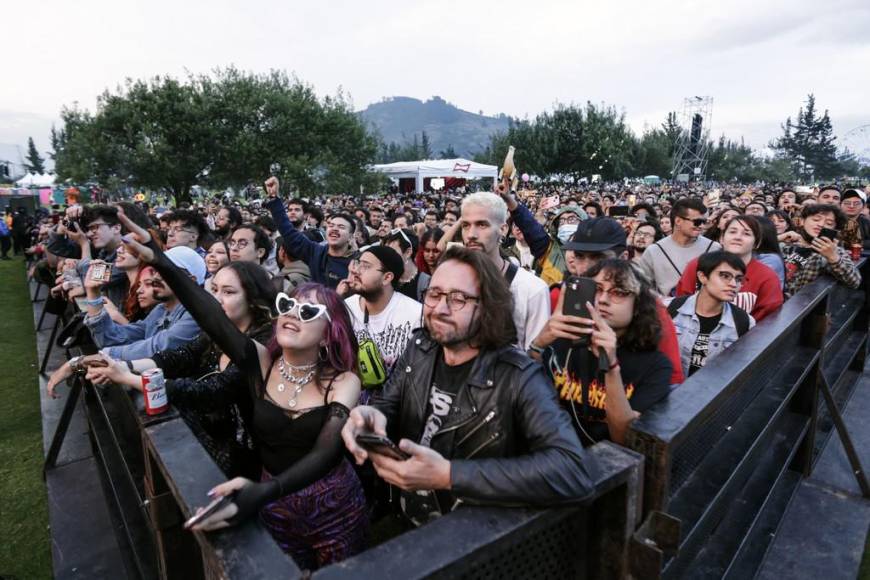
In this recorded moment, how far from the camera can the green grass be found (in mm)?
3490

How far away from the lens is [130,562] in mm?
3100

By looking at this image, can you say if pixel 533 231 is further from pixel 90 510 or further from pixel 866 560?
pixel 90 510

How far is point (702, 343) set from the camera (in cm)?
327

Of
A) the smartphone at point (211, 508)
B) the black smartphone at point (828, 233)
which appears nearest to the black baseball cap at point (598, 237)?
the black smartphone at point (828, 233)

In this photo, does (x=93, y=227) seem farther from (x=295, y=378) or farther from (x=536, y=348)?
(x=536, y=348)

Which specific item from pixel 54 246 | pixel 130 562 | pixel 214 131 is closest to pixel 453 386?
pixel 130 562

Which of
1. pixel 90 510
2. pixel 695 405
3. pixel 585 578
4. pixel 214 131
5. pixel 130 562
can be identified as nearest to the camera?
pixel 585 578

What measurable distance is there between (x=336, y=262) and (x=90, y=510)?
3106 mm

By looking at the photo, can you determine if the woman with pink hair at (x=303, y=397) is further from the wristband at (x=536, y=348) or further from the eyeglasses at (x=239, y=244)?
the eyeglasses at (x=239, y=244)

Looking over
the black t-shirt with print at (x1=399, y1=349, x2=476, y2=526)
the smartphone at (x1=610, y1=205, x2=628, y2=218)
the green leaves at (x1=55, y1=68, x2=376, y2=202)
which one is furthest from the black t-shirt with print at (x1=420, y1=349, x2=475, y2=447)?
the green leaves at (x1=55, y1=68, x2=376, y2=202)

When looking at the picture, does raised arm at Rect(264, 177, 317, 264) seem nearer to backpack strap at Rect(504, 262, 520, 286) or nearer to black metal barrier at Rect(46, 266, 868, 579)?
black metal barrier at Rect(46, 266, 868, 579)

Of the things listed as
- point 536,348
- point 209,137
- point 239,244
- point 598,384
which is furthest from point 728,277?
point 209,137

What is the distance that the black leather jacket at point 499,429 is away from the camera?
1336mm

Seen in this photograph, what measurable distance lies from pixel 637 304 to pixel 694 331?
1.14 m
